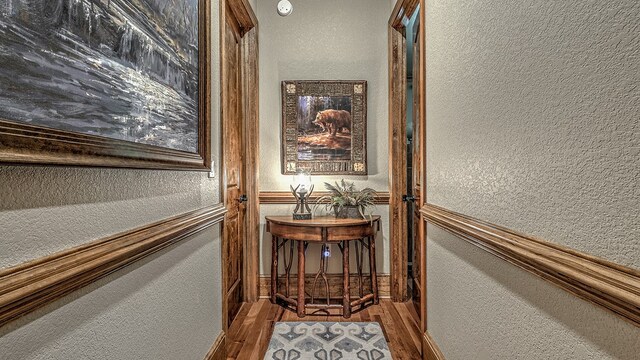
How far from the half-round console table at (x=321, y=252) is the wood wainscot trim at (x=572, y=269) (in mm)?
1406

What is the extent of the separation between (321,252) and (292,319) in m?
0.64

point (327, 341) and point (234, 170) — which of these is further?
point (234, 170)

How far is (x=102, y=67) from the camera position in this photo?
864 mm

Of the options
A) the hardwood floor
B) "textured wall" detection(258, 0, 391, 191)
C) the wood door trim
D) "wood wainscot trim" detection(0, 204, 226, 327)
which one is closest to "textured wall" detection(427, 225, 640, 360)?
the hardwood floor

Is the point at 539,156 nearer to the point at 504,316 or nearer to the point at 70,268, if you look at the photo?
the point at 504,316

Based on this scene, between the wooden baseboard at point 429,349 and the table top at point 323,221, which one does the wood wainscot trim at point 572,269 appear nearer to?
the wooden baseboard at point 429,349

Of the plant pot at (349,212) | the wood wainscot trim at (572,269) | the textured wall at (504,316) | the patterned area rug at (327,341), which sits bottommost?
the patterned area rug at (327,341)

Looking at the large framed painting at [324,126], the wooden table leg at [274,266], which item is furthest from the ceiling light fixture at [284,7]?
the wooden table leg at [274,266]

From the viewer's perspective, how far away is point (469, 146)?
1.32m


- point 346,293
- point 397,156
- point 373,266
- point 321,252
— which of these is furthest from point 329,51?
point 346,293

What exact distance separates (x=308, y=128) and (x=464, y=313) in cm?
199

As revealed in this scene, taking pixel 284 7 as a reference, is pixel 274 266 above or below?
below

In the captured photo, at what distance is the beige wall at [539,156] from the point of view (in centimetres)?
64

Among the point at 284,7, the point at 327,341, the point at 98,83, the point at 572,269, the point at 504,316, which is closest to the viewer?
the point at 572,269
